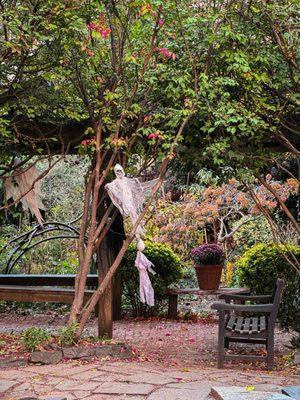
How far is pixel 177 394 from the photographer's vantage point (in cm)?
416

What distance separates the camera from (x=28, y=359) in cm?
543

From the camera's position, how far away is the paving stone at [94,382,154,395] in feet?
14.0

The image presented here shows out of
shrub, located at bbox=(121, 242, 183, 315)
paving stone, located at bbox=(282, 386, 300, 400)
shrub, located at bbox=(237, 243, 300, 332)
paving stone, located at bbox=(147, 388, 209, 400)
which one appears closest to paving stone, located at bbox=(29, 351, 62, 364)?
paving stone, located at bbox=(147, 388, 209, 400)

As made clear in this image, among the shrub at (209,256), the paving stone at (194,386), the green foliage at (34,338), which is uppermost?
the shrub at (209,256)

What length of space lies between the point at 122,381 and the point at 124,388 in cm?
22

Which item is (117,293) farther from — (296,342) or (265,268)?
(296,342)

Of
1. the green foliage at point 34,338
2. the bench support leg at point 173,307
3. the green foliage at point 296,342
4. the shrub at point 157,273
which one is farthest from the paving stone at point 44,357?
the bench support leg at point 173,307

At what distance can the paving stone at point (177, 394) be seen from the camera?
405cm

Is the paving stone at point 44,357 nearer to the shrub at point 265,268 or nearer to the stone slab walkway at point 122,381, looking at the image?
the stone slab walkway at point 122,381

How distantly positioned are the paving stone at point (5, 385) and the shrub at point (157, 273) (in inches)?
198

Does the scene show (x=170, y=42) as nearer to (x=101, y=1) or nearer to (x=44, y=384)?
(x=101, y=1)

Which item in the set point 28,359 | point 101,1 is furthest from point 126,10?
point 28,359

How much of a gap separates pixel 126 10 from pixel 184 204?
685 cm

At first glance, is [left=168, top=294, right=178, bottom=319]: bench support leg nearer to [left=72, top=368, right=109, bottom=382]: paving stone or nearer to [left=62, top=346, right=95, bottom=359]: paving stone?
[left=62, top=346, right=95, bottom=359]: paving stone
